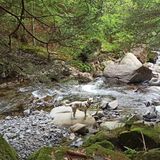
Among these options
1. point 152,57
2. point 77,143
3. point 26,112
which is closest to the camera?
point 77,143

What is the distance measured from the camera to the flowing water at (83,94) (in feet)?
38.0

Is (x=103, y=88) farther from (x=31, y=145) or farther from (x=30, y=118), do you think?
(x=31, y=145)

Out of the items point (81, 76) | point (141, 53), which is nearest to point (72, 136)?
point (81, 76)

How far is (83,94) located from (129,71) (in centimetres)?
334

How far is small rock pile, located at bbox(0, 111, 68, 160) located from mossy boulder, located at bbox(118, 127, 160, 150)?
1739 millimetres

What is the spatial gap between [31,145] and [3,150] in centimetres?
310

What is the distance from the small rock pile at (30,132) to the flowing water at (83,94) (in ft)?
3.94

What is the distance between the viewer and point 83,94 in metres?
13.2

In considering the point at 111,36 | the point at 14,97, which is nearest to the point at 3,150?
the point at 14,97

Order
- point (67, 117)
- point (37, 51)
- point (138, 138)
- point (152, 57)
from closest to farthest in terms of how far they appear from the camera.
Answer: point (138, 138) < point (67, 117) < point (37, 51) < point (152, 57)

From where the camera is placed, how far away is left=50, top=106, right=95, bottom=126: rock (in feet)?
31.9

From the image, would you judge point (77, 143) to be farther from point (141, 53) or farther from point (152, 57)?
point (152, 57)

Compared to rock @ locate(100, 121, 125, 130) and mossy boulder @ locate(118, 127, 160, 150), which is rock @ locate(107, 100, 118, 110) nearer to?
rock @ locate(100, 121, 125, 130)

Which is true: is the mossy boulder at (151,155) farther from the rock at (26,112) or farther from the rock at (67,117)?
the rock at (26,112)
